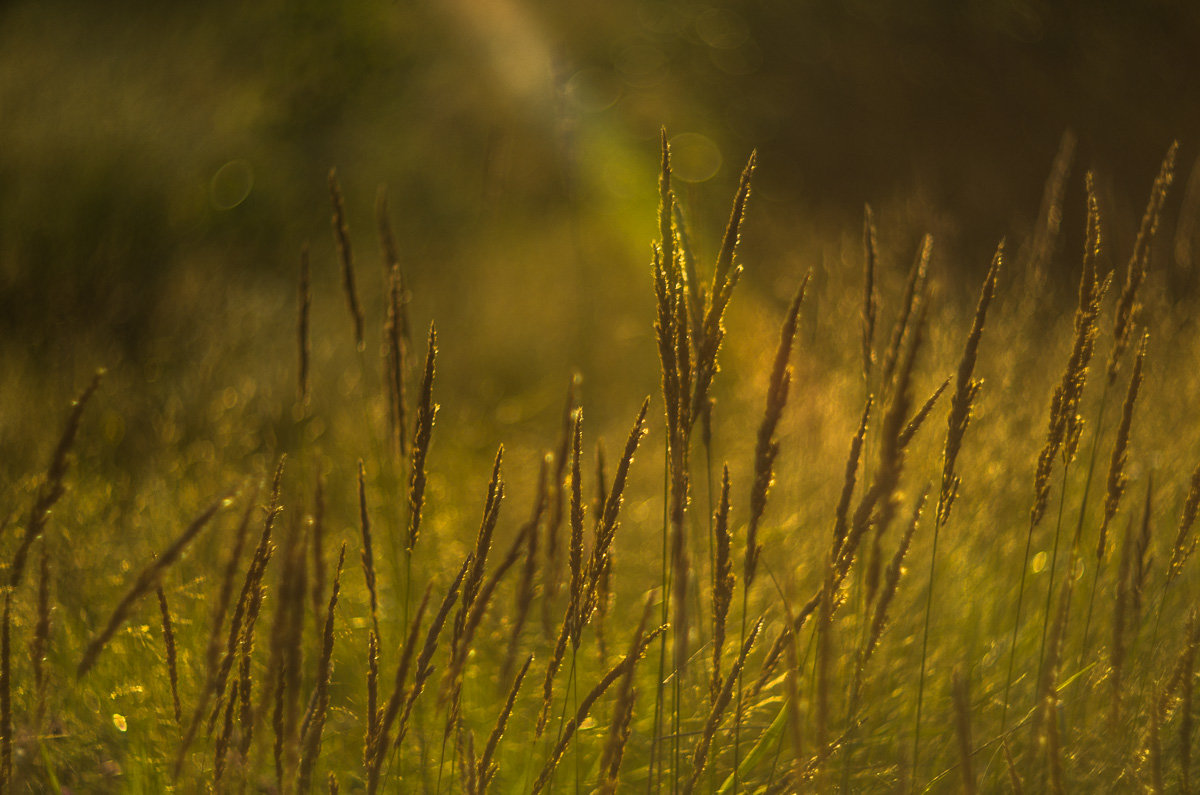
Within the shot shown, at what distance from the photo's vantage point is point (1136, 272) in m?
0.94

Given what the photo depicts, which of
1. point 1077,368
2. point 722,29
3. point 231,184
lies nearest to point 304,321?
point 1077,368

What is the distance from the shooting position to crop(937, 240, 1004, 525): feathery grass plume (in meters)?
0.78

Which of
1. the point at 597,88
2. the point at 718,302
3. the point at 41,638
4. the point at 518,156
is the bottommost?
the point at 41,638

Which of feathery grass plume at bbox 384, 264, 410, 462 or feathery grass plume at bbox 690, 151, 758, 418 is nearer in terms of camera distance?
feathery grass plume at bbox 690, 151, 758, 418

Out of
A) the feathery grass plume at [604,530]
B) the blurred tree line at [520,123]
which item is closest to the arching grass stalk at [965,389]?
the feathery grass plume at [604,530]

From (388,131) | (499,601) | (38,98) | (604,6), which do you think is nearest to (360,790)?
(499,601)

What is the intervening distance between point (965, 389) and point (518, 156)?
7.46 meters

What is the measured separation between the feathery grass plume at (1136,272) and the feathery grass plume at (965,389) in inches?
8.3

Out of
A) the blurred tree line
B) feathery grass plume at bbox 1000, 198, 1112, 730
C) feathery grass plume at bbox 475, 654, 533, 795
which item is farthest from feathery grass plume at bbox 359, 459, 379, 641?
the blurred tree line

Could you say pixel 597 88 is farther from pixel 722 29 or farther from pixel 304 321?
pixel 304 321

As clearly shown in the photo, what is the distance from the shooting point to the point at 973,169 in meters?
7.23

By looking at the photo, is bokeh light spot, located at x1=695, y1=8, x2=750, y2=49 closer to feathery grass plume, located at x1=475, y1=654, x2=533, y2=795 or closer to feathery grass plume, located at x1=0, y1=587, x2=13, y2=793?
feathery grass plume, located at x1=475, y1=654, x2=533, y2=795

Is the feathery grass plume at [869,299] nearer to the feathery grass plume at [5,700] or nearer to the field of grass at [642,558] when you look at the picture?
the field of grass at [642,558]

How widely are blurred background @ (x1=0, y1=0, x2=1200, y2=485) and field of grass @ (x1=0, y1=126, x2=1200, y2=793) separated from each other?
31 cm
